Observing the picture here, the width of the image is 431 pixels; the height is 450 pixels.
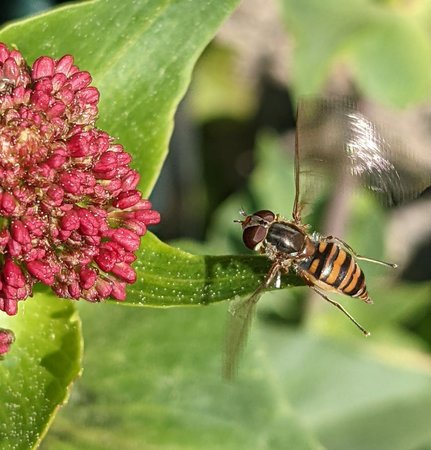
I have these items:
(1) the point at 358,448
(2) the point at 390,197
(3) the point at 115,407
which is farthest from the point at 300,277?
(1) the point at 358,448

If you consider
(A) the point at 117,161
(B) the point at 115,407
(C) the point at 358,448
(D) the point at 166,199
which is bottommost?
(C) the point at 358,448

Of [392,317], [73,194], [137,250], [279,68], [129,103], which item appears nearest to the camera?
[73,194]

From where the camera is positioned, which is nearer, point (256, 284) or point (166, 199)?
point (256, 284)

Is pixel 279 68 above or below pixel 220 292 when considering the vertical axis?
below

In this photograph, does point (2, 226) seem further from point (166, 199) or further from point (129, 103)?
point (166, 199)

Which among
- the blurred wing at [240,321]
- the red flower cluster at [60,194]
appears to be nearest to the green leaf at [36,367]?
the red flower cluster at [60,194]

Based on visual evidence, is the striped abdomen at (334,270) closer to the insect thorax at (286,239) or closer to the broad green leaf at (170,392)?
the insect thorax at (286,239)

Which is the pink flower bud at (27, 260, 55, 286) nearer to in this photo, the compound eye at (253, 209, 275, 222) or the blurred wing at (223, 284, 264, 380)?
the blurred wing at (223, 284, 264, 380)

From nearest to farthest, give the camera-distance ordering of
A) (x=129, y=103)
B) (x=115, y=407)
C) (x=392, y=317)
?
1. (x=129, y=103)
2. (x=115, y=407)
3. (x=392, y=317)
